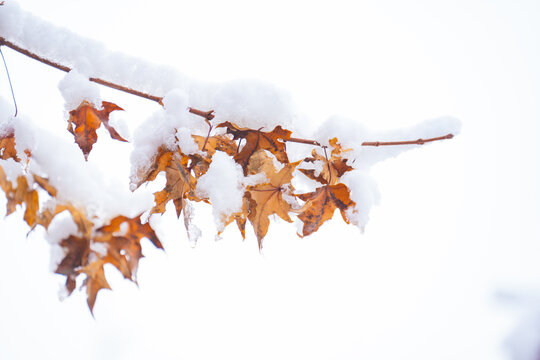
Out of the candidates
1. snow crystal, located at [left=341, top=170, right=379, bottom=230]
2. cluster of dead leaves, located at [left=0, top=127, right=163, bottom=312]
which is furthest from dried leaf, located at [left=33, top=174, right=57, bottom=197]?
snow crystal, located at [left=341, top=170, right=379, bottom=230]

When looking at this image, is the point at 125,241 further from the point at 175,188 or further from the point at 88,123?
the point at 88,123

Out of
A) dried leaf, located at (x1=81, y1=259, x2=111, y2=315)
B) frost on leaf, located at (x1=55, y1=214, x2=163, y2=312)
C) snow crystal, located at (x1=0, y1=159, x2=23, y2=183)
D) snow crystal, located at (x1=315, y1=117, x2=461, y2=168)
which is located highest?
snow crystal, located at (x1=315, y1=117, x2=461, y2=168)

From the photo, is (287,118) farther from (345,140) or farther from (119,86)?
(119,86)

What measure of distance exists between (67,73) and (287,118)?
49 cm

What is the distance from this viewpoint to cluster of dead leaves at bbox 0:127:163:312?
66cm

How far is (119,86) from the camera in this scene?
0.81 m

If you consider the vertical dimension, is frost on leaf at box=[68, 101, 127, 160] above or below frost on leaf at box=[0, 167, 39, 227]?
above

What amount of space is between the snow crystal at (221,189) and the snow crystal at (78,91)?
0.28 m

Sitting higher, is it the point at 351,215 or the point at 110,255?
the point at 351,215

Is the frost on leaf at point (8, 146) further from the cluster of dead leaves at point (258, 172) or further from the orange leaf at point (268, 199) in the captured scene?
the orange leaf at point (268, 199)

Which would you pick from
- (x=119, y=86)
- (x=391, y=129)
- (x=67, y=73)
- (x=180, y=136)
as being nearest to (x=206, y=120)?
(x=180, y=136)

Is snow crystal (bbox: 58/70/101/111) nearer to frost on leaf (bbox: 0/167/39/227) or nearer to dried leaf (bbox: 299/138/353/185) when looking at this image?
frost on leaf (bbox: 0/167/39/227)

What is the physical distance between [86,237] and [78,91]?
0.32m

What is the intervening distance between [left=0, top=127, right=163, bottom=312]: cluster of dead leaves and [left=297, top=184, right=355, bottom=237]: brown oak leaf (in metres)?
0.32
